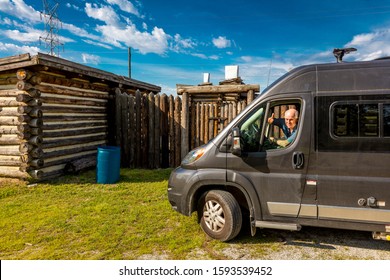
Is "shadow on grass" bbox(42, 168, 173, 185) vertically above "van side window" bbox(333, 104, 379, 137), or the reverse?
"van side window" bbox(333, 104, 379, 137)

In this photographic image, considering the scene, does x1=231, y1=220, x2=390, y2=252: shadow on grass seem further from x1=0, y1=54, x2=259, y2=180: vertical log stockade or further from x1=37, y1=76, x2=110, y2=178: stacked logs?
x1=37, y1=76, x2=110, y2=178: stacked logs

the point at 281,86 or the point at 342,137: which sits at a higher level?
the point at 281,86

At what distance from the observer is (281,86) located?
12.6ft

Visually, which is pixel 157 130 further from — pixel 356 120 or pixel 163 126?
pixel 356 120

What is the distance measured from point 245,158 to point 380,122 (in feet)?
6.01

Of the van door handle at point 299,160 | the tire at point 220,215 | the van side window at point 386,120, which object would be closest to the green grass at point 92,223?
the tire at point 220,215

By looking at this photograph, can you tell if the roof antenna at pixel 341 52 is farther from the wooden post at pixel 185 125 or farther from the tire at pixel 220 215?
the wooden post at pixel 185 125

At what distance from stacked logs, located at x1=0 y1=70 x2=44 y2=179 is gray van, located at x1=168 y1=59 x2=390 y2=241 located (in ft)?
17.5

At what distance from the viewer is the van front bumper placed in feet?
13.6

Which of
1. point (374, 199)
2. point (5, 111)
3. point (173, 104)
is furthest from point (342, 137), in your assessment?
point (5, 111)

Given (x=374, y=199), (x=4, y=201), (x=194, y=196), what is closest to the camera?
(x=374, y=199)

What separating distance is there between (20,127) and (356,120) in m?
7.74

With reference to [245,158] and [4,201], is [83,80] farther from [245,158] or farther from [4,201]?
[245,158]

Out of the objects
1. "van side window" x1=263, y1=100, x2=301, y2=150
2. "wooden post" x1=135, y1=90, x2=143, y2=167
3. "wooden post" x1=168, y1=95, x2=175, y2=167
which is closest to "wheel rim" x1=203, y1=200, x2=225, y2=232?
"van side window" x1=263, y1=100, x2=301, y2=150
